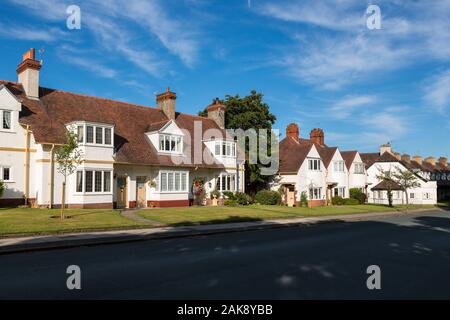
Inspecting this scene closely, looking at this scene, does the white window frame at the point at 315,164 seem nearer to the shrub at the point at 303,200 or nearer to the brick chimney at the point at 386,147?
the shrub at the point at 303,200

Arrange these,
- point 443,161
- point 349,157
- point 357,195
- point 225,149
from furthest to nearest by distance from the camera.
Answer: point 443,161, point 349,157, point 357,195, point 225,149

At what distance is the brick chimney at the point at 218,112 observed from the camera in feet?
136

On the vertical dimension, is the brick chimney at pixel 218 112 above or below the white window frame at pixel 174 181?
above

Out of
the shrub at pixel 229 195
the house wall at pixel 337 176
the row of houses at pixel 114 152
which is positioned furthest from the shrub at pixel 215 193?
the house wall at pixel 337 176

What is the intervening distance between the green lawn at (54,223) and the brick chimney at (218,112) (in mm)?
20134

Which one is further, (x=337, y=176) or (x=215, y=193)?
(x=337, y=176)

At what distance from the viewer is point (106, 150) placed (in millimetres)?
28641

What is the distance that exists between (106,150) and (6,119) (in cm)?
626

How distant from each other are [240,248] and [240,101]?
99.6 feet

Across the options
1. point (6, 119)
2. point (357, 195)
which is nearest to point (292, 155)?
point (357, 195)

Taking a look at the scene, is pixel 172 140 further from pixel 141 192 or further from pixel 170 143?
pixel 141 192

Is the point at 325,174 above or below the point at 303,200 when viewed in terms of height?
above

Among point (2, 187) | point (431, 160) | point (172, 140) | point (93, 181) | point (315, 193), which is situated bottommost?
point (315, 193)
